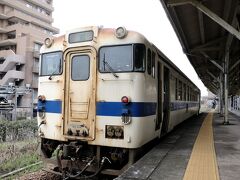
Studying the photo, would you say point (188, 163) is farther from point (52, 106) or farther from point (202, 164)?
point (52, 106)

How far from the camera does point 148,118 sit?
6.32m

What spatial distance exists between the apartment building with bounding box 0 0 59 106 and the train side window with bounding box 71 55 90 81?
113 ft

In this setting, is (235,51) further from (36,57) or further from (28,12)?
(28,12)

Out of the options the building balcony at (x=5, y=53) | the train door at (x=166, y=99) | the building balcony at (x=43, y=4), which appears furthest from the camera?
the building balcony at (x=43, y=4)

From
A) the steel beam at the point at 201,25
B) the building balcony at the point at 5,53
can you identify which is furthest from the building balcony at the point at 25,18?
the steel beam at the point at 201,25

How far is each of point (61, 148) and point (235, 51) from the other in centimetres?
1296

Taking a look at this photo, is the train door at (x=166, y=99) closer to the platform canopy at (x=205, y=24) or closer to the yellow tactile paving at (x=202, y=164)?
the yellow tactile paving at (x=202, y=164)

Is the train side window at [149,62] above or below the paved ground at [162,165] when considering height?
above

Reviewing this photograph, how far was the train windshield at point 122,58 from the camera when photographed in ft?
19.1

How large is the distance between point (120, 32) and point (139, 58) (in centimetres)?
62

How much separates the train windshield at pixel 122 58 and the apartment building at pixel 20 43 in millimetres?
35025

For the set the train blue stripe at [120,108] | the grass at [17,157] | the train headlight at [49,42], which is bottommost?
the grass at [17,157]

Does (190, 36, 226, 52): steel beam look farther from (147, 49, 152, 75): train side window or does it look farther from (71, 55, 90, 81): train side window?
(71, 55, 90, 81): train side window

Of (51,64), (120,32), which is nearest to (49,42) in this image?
(51,64)
